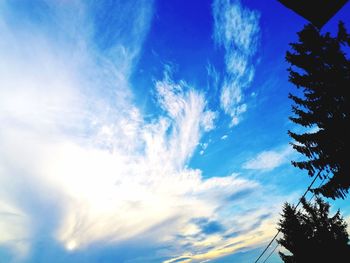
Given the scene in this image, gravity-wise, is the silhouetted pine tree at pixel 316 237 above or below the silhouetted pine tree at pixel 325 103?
below

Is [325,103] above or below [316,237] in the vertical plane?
above

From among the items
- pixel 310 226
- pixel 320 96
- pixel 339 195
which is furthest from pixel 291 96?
pixel 310 226

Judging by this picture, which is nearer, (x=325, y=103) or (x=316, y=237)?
(x=325, y=103)

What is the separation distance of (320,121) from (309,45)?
4847 mm

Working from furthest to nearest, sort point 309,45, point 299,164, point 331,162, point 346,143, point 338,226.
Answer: point 338,226
point 309,45
point 299,164
point 331,162
point 346,143

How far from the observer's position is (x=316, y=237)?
19.9m

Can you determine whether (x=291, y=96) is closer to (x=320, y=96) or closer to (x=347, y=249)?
(x=320, y=96)

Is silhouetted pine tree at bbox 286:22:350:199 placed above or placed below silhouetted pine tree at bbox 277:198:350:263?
above

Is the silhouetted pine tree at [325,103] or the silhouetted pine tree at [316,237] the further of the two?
the silhouetted pine tree at [316,237]

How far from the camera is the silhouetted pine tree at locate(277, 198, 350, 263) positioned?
18438mm

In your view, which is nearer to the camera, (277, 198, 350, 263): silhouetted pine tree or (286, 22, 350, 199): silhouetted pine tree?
(286, 22, 350, 199): silhouetted pine tree

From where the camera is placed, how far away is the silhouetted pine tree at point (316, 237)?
18438 millimetres

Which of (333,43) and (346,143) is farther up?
(333,43)

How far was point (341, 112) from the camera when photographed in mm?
11914
